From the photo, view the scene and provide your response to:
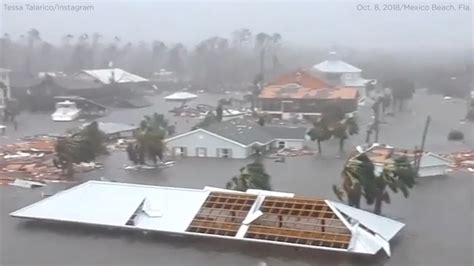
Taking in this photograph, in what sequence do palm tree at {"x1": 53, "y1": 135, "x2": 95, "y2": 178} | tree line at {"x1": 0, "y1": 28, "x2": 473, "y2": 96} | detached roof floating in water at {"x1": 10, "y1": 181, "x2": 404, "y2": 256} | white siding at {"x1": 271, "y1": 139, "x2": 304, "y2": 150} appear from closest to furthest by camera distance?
detached roof floating in water at {"x1": 10, "y1": 181, "x2": 404, "y2": 256} < tree line at {"x1": 0, "y1": 28, "x2": 473, "y2": 96} < white siding at {"x1": 271, "y1": 139, "x2": 304, "y2": 150} < palm tree at {"x1": 53, "y1": 135, "x2": 95, "y2": 178}

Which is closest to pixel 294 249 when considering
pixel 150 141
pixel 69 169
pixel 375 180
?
pixel 375 180

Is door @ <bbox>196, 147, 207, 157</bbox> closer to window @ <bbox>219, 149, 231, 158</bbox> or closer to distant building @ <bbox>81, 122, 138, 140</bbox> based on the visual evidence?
window @ <bbox>219, 149, 231, 158</bbox>

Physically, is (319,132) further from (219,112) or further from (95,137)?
A: (95,137)

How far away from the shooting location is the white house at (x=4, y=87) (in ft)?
8.66

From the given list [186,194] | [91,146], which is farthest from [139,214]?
[91,146]

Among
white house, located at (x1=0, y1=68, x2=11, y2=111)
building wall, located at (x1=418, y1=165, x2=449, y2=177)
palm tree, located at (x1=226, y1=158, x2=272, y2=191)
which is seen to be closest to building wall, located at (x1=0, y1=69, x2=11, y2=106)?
white house, located at (x1=0, y1=68, x2=11, y2=111)

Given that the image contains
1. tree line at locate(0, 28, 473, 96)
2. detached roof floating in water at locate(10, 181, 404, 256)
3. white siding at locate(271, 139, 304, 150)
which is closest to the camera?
detached roof floating in water at locate(10, 181, 404, 256)

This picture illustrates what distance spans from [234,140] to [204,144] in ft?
0.38

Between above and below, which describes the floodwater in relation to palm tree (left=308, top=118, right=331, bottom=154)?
below

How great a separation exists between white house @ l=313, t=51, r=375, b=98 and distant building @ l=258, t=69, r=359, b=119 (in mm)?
18

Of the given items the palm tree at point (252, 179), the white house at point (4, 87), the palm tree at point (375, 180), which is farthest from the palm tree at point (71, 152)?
the palm tree at point (375, 180)

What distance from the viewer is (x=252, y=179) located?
2.48 meters

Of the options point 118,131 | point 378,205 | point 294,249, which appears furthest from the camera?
point 118,131

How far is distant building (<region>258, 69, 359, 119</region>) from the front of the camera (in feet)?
8.13
